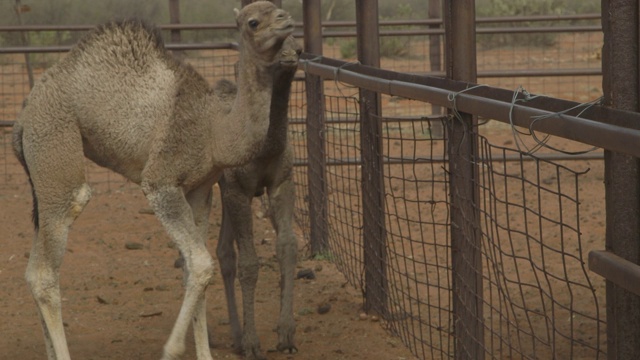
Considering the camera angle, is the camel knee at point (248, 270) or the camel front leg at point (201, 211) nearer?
the camel front leg at point (201, 211)

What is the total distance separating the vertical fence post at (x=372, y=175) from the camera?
6145mm

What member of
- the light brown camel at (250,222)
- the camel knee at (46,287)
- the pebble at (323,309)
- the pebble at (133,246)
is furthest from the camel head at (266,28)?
the pebble at (133,246)

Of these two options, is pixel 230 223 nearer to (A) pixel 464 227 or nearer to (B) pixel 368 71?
(B) pixel 368 71

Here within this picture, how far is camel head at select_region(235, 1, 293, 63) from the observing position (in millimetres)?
4676

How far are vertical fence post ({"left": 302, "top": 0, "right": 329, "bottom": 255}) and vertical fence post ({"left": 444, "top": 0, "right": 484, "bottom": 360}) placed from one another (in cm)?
279

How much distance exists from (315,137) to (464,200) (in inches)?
124

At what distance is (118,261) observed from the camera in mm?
8227

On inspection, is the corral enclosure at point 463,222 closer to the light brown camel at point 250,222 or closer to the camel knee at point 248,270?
the light brown camel at point 250,222

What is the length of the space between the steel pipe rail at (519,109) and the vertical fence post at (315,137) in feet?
4.86

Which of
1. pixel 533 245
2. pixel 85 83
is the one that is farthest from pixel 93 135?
pixel 533 245

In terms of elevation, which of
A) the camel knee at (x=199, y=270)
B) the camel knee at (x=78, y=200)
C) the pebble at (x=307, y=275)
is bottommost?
the pebble at (x=307, y=275)

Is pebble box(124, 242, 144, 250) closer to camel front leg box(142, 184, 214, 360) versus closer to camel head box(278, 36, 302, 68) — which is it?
camel front leg box(142, 184, 214, 360)

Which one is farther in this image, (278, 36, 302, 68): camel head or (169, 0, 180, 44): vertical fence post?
(169, 0, 180, 44): vertical fence post

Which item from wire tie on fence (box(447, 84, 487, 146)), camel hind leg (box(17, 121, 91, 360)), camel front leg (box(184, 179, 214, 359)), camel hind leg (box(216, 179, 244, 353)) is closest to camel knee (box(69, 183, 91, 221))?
camel hind leg (box(17, 121, 91, 360))
